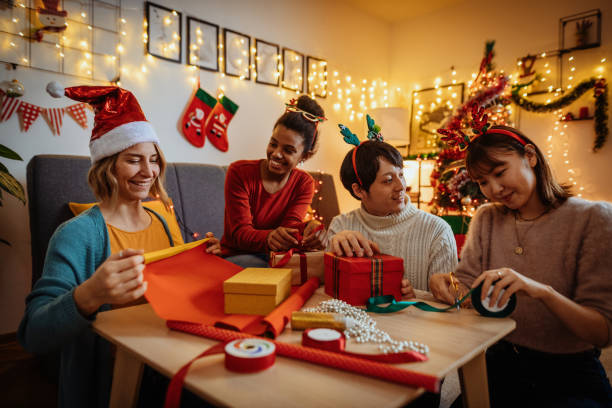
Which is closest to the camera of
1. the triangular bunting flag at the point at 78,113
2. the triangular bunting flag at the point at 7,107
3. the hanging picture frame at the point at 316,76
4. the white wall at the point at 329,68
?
the triangular bunting flag at the point at 7,107

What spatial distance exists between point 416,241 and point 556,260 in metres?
0.40

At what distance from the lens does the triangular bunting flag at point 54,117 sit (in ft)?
7.30

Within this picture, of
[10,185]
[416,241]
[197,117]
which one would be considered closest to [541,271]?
[416,241]

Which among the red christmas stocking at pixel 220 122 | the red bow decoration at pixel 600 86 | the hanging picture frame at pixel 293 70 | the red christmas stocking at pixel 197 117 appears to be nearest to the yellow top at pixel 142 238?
the red christmas stocking at pixel 197 117

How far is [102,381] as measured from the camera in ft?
3.01

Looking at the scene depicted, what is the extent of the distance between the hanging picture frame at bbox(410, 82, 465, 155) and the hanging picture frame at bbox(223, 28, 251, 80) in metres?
2.10

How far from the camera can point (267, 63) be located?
336 cm

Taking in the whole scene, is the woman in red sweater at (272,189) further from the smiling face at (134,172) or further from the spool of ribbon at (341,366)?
the spool of ribbon at (341,366)

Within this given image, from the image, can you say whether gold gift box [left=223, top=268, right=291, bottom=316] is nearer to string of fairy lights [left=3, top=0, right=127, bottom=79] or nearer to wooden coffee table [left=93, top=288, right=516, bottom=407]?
wooden coffee table [left=93, top=288, right=516, bottom=407]

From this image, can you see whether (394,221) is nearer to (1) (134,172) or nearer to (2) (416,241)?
(2) (416,241)

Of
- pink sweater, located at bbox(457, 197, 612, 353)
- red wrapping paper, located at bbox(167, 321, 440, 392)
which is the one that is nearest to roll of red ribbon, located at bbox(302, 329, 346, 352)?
red wrapping paper, located at bbox(167, 321, 440, 392)

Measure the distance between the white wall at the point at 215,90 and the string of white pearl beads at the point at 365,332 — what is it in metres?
2.17

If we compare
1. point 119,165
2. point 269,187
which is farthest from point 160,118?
point 119,165

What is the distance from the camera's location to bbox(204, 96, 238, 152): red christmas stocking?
2.99 m
